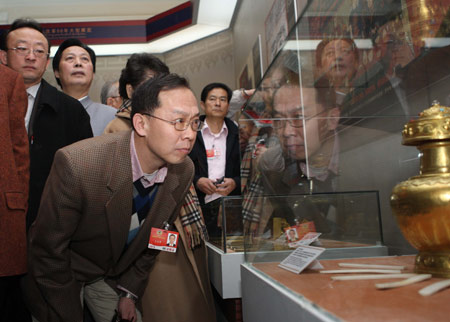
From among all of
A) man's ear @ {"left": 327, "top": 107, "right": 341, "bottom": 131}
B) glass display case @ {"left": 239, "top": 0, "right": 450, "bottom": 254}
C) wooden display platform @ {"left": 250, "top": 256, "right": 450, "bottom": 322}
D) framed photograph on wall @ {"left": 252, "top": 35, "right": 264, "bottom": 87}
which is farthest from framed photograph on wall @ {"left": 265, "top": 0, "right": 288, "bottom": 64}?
wooden display platform @ {"left": 250, "top": 256, "right": 450, "bottom": 322}

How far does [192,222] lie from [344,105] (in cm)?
109

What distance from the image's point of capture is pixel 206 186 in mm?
2559

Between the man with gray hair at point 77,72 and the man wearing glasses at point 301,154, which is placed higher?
the man with gray hair at point 77,72

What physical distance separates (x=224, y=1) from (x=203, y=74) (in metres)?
1.16

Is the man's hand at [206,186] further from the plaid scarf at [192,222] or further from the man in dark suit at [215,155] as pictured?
the plaid scarf at [192,222]

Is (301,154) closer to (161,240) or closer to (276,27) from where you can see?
(161,240)

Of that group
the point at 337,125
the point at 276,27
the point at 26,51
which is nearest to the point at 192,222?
the point at 337,125

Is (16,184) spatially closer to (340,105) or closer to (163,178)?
(163,178)

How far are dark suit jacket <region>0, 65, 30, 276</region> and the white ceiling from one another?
447 centimetres

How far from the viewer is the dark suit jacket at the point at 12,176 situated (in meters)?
1.52

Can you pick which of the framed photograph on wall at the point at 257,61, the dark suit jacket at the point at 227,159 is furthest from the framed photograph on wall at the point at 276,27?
the dark suit jacket at the point at 227,159

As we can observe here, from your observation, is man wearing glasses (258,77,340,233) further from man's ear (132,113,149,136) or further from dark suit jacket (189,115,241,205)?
dark suit jacket (189,115,241,205)

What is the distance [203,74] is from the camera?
20.1 feet

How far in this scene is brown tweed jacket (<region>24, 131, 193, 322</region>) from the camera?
1.52 m
